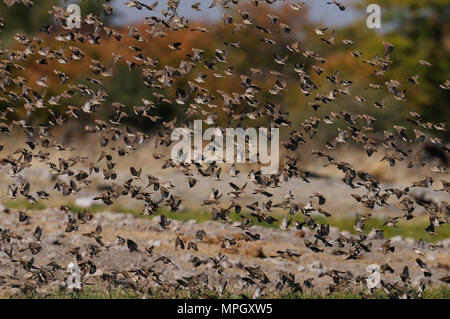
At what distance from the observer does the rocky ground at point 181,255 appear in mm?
10672

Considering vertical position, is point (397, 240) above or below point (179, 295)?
above

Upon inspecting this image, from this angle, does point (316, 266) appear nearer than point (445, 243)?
Yes

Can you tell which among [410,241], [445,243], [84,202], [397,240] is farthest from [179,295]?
[84,202]

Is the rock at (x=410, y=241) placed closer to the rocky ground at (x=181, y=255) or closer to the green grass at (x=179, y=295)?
the rocky ground at (x=181, y=255)

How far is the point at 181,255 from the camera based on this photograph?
12102 mm

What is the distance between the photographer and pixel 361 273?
11.8 meters

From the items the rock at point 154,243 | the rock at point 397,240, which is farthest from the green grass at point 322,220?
the rock at point 154,243

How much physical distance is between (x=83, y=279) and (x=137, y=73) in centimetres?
2010

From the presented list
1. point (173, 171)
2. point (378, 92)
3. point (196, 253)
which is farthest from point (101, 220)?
point (378, 92)

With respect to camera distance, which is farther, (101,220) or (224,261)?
(101,220)

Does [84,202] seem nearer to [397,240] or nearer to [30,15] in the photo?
[397,240]

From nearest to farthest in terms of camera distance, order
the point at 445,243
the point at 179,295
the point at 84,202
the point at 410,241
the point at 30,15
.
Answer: the point at 179,295, the point at 410,241, the point at 445,243, the point at 84,202, the point at 30,15
